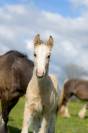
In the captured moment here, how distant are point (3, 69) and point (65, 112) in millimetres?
13095

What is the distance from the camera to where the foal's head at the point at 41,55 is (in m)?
6.78

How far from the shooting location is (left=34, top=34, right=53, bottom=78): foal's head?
22.2ft

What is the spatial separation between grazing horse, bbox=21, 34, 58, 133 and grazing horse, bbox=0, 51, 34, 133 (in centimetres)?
265

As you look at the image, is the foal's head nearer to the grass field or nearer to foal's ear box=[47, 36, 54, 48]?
foal's ear box=[47, 36, 54, 48]

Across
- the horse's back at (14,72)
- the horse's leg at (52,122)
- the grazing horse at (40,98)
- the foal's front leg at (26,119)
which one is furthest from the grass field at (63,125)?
the foal's front leg at (26,119)

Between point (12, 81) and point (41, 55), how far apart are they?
357cm

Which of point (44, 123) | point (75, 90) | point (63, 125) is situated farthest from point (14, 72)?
point (75, 90)

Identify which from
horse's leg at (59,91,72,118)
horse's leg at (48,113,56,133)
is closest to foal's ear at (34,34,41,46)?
horse's leg at (48,113,56,133)

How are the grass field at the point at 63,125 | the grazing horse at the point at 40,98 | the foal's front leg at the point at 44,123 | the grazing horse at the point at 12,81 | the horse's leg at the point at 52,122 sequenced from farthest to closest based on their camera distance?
1. the grass field at the point at 63,125
2. the grazing horse at the point at 12,81
3. the horse's leg at the point at 52,122
4. the foal's front leg at the point at 44,123
5. the grazing horse at the point at 40,98

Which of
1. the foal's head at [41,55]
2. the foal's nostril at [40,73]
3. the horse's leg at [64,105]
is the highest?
the foal's head at [41,55]

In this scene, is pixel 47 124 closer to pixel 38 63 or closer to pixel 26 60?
pixel 38 63

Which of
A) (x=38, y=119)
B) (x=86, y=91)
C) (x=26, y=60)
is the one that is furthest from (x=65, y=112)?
(x=38, y=119)

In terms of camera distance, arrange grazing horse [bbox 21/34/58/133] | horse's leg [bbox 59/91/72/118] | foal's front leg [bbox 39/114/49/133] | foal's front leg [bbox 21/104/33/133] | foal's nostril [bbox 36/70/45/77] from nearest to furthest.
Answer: foal's nostril [bbox 36/70/45/77] → grazing horse [bbox 21/34/58/133] → foal's front leg [bbox 21/104/33/133] → foal's front leg [bbox 39/114/49/133] → horse's leg [bbox 59/91/72/118]

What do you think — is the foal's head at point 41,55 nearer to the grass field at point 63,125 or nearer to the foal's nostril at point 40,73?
the foal's nostril at point 40,73
